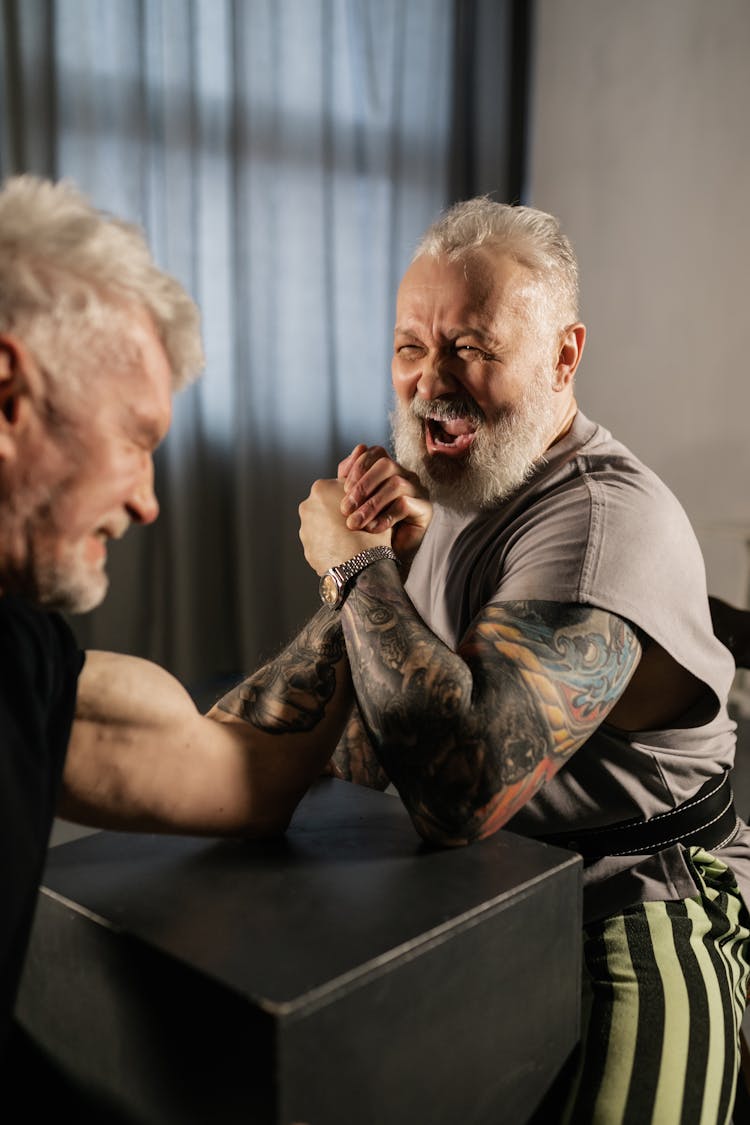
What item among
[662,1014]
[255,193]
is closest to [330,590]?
[662,1014]

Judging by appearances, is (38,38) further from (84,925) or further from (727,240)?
(84,925)

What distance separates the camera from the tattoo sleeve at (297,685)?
3.70 ft

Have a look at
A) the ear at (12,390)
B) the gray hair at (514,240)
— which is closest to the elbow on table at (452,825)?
the ear at (12,390)

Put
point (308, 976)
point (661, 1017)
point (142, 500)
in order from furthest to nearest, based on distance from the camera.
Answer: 1. point (661, 1017)
2. point (142, 500)
3. point (308, 976)

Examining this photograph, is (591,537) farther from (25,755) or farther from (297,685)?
(25,755)

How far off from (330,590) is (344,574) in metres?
0.03

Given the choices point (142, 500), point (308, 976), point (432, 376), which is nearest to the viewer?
point (308, 976)

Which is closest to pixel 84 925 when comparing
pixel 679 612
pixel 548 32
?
pixel 679 612

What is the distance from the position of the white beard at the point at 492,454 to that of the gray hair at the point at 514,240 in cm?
13

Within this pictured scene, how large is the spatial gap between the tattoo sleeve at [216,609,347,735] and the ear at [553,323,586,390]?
51 centimetres

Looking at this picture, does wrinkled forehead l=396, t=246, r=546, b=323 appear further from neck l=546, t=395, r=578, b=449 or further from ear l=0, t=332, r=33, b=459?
ear l=0, t=332, r=33, b=459

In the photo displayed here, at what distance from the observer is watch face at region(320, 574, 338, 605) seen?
121 cm

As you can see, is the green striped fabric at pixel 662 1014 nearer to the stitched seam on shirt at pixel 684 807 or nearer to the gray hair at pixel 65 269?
the stitched seam on shirt at pixel 684 807

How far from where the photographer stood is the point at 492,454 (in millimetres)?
1409
